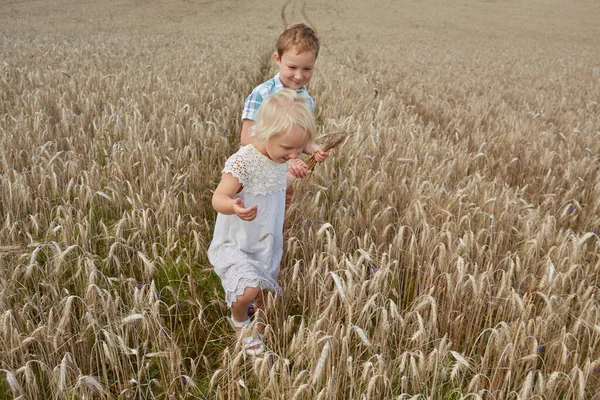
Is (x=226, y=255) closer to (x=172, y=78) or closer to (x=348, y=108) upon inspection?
(x=348, y=108)

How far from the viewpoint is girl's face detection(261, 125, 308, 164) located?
5.97ft

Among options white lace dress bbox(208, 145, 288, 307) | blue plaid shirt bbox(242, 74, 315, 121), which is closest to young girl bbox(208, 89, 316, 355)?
white lace dress bbox(208, 145, 288, 307)

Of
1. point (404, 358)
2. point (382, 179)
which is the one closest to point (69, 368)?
point (404, 358)

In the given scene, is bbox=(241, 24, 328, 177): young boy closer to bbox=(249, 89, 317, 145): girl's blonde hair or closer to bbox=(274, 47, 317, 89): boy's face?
bbox=(274, 47, 317, 89): boy's face

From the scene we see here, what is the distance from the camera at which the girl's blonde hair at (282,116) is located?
5.84ft

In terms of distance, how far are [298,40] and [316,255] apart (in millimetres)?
1606

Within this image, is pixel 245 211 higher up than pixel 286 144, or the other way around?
pixel 286 144

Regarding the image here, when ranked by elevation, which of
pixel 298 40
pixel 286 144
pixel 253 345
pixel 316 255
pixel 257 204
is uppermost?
pixel 298 40

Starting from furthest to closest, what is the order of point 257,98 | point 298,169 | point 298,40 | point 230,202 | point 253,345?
point 257,98
point 298,40
point 298,169
point 230,202
point 253,345

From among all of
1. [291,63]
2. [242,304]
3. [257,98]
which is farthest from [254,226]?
[291,63]

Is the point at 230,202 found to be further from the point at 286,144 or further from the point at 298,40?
the point at 298,40

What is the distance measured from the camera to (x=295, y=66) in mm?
2869

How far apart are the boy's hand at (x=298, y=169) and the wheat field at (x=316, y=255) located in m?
0.20

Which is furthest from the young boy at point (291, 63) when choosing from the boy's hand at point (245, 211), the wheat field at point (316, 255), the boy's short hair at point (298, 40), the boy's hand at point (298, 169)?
the boy's hand at point (245, 211)
